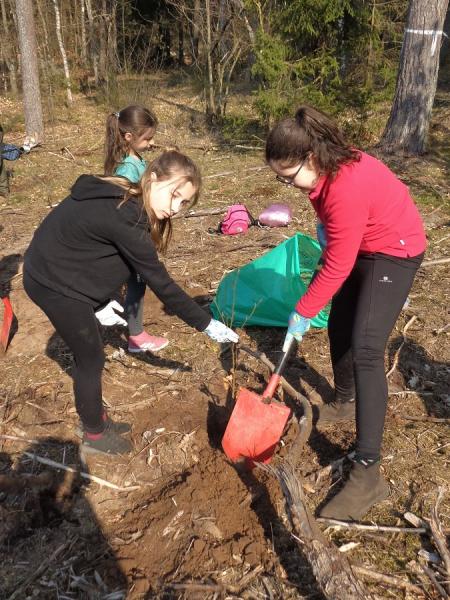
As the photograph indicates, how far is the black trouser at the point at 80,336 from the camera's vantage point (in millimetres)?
2297

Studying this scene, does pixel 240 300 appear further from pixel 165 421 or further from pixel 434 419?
pixel 434 419

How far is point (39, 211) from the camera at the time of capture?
6879 mm

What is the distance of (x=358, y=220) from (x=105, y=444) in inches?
66.0

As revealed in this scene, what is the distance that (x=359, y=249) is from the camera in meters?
2.27

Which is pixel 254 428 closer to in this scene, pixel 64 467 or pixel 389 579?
pixel 389 579

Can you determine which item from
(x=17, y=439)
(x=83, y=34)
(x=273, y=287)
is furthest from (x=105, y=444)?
(x=83, y=34)

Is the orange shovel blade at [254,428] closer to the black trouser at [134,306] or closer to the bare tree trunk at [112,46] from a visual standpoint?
the black trouser at [134,306]

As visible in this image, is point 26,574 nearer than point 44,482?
Yes

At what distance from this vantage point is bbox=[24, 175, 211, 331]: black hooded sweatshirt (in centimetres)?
218

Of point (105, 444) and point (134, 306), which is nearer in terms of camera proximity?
point (105, 444)

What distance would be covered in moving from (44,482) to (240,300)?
6.27 ft

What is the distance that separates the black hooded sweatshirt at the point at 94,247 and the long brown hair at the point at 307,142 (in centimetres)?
62

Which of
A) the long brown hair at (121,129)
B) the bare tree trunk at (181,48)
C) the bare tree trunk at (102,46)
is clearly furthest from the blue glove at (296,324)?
the bare tree trunk at (181,48)

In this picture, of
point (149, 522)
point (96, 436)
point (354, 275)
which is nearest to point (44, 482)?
point (96, 436)
